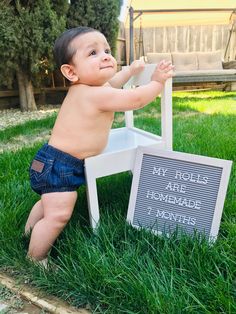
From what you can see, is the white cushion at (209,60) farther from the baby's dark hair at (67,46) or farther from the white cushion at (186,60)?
the baby's dark hair at (67,46)

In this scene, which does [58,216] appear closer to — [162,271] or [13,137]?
[162,271]

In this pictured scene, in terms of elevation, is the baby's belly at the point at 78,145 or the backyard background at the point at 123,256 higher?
the baby's belly at the point at 78,145

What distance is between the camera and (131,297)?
38.1 inches

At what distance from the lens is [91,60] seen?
125cm

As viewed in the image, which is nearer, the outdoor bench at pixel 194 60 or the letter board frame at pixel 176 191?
the letter board frame at pixel 176 191

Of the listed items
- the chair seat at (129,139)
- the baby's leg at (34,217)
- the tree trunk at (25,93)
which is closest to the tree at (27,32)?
the tree trunk at (25,93)

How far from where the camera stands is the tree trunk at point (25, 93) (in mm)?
5023

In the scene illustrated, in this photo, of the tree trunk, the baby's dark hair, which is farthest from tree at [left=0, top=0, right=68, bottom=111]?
the baby's dark hair

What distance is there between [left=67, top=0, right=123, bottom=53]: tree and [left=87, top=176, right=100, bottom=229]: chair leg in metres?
4.38

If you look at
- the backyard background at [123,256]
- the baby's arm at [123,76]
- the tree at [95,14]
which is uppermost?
the tree at [95,14]

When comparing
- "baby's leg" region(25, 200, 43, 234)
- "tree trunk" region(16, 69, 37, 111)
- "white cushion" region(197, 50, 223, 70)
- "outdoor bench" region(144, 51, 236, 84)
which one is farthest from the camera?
"white cushion" region(197, 50, 223, 70)

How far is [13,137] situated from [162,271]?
2578 mm

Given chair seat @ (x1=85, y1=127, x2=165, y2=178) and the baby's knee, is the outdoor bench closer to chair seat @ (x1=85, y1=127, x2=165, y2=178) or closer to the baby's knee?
chair seat @ (x1=85, y1=127, x2=165, y2=178)

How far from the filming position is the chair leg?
1307mm
